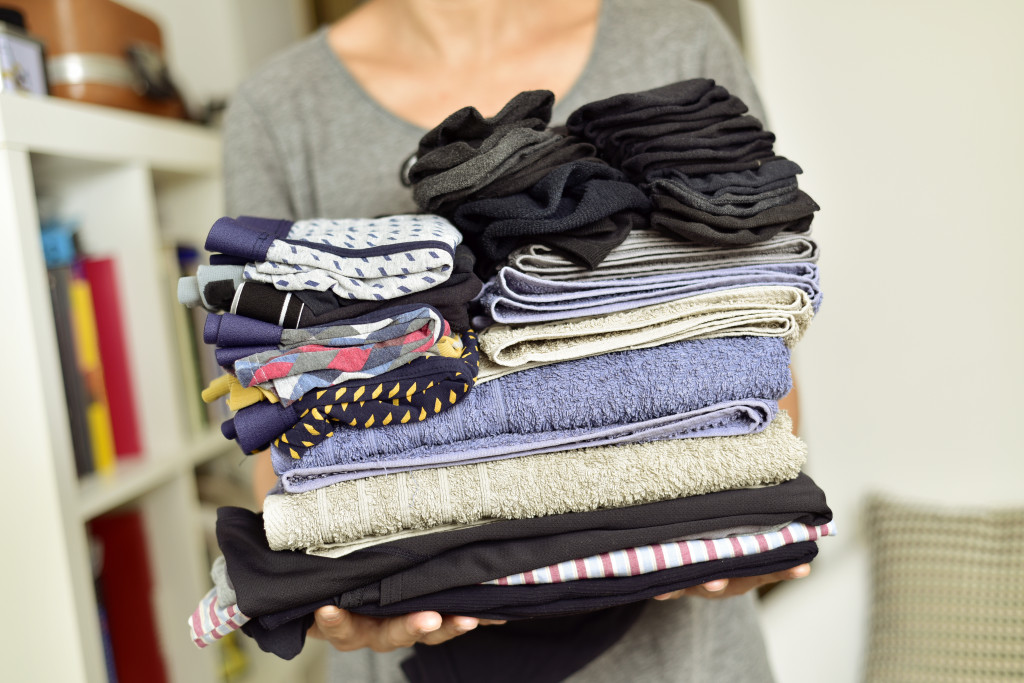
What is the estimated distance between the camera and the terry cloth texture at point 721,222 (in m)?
0.45

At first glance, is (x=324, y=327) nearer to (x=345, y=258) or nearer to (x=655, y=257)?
(x=345, y=258)

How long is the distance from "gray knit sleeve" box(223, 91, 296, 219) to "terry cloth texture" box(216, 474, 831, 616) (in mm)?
378

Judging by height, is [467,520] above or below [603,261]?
below

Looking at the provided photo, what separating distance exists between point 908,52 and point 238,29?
1.22 m

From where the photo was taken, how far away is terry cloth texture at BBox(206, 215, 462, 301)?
1.35ft

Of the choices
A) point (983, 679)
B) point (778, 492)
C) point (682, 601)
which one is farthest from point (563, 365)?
point (983, 679)

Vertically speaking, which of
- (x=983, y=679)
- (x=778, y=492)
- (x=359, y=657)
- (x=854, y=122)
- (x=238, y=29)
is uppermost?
(x=238, y=29)

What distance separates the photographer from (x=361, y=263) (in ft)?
1.38

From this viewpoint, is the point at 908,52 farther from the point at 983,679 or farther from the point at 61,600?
the point at 61,600

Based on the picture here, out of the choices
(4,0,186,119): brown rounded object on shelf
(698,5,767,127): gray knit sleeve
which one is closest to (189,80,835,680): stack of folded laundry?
(698,5,767,127): gray knit sleeve

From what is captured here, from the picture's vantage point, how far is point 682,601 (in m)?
0.66

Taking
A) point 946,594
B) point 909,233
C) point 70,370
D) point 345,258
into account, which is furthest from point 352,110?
point 946,594

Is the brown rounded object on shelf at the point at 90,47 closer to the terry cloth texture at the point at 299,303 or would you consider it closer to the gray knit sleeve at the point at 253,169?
the gray knit sleeve at the point at 253,169

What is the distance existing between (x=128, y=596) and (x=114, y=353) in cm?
35
